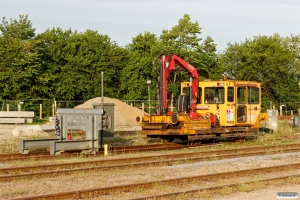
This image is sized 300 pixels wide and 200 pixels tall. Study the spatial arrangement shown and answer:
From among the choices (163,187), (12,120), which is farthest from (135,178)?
(12,120)

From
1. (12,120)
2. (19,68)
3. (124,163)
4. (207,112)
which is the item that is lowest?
(124,163)

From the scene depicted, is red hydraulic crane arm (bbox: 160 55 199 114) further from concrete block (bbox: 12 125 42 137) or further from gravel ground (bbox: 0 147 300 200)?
concrete block (bbox: 12 125 42 137)

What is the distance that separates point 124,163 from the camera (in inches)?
605

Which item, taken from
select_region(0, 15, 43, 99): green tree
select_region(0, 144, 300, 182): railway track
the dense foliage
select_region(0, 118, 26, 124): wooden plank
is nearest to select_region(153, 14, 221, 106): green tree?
the dense foliage

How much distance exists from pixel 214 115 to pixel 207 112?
0.33m

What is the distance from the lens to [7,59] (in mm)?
47031

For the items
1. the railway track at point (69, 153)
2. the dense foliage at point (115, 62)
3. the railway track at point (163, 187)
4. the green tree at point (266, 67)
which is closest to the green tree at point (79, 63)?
the dense foliage at point (115, 62)

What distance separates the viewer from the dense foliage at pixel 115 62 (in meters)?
47.3

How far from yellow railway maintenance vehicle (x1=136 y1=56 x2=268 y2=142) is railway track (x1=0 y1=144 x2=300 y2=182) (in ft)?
7.49

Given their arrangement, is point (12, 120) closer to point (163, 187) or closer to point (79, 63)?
point (79, 63)

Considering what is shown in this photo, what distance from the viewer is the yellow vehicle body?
2088 cm

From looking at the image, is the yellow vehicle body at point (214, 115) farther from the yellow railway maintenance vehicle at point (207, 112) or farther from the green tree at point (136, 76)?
the green tree at point (136, 76)

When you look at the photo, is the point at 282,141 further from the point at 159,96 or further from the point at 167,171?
the point at 167,171

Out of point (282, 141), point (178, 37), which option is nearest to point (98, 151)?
point (282, 141)
